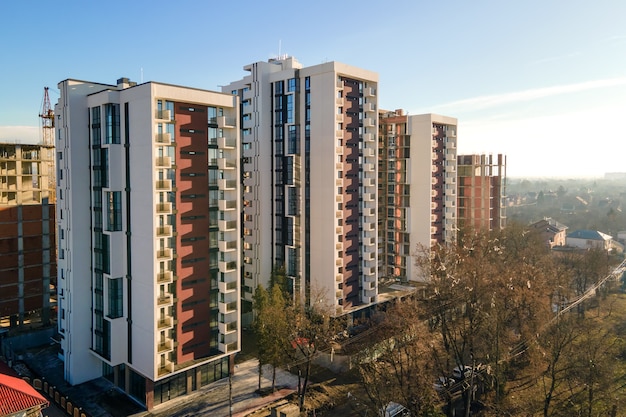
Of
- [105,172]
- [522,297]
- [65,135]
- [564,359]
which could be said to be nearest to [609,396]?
[564,359]

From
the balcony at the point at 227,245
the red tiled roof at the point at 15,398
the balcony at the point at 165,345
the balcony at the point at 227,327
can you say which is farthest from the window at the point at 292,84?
the red tiled roof at the point at 15,398

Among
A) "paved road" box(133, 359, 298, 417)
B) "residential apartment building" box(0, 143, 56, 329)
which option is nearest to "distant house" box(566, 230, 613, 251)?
"paved road" box(133, 359, 298, 417)

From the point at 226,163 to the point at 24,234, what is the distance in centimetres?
3200

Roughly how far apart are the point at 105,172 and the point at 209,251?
12.8 metres

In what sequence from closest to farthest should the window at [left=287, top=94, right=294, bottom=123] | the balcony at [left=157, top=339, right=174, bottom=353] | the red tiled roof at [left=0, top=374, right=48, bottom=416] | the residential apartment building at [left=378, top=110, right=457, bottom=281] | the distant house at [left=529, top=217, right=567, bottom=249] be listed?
the red tiled roof at [left=0, top=374, right=48, bottom=416], the balcony at [left=157, top=339, right=174, bottom=353], the window at [left=287, top=94, right=294, bottom=123], the residential apartment building at [left=378, top=110, right=457, bottom=281], the distant house at [left=529, top=217, right=567, bottom=249]

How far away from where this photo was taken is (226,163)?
1732 inches

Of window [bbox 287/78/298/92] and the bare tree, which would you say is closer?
the bare tree

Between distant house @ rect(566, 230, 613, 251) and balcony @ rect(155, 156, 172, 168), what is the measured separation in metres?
117

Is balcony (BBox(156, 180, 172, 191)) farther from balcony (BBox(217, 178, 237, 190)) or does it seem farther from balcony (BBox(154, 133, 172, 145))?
balcony (BBox(217, 178, 237, 190))

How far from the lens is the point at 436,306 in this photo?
151ft

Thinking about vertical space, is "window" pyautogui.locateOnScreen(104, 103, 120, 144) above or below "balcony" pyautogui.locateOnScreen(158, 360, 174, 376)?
above

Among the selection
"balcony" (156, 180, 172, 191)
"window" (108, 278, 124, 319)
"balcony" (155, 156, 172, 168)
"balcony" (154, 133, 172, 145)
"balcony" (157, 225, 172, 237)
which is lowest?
"window" (108, 278, 124, 319)

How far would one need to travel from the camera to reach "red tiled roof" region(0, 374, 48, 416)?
30.7 meters

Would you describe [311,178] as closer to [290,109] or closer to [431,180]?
[290,109]
